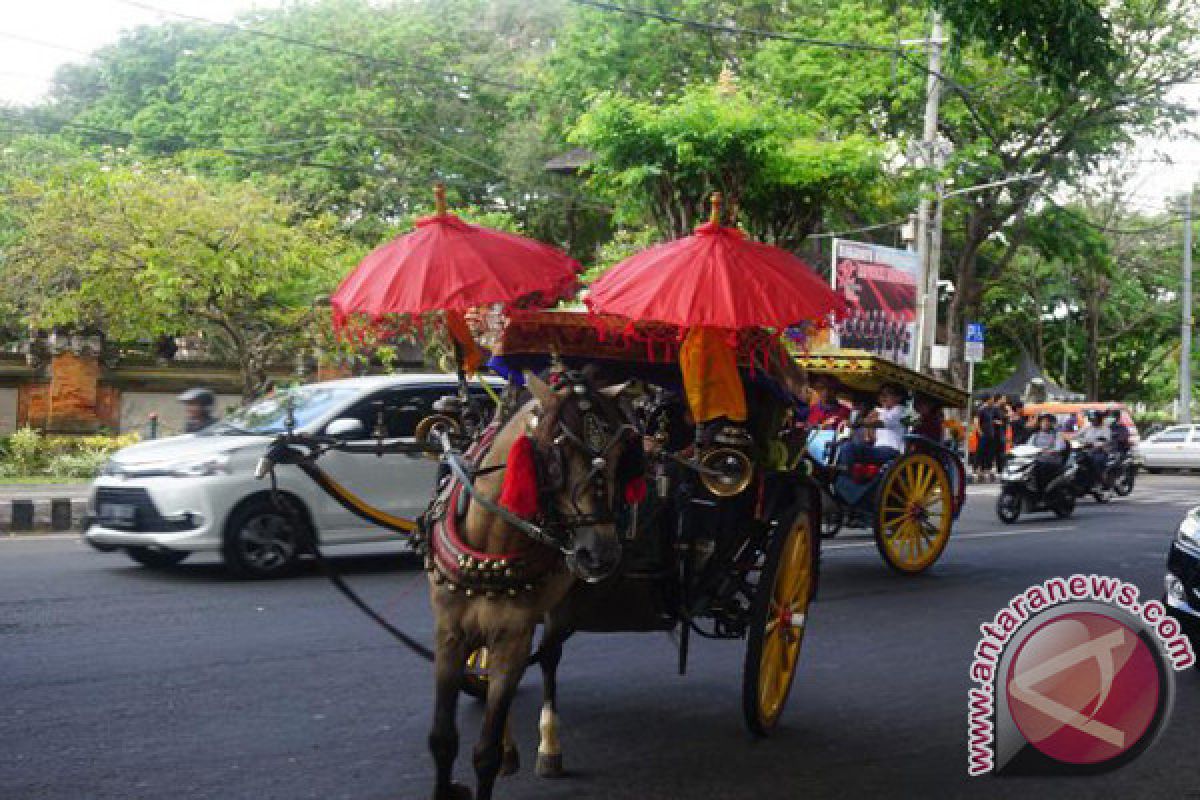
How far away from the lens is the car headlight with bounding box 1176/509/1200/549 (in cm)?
763

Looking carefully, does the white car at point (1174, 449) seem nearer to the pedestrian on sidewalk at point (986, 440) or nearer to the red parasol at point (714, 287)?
the pedestrian on sidewalk at point (986, 440)

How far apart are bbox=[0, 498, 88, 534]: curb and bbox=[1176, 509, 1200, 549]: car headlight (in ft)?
36.7

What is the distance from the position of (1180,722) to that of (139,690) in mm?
5413

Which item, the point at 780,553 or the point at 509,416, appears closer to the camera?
the point at 509,416

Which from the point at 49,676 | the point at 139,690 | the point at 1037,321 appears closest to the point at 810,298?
the point at 139,690

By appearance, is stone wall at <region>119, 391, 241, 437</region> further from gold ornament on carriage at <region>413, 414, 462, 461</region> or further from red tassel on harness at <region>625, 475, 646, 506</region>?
red tassel on harness at <region>625, 475, 646, 506</region>

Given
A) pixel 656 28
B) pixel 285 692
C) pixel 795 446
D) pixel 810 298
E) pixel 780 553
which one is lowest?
pixel 285 692

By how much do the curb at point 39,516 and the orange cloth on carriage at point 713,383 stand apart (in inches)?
405

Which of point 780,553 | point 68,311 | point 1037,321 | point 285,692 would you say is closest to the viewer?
point 780,553

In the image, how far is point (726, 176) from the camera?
837 inches

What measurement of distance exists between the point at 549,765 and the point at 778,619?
5.19ft

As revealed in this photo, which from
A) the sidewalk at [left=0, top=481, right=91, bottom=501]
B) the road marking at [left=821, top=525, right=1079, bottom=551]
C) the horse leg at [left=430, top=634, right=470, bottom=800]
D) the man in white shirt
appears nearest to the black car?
the man in white shirt

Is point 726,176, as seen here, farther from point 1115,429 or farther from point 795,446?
point 795,446

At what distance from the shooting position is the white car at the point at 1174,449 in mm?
37353
